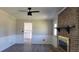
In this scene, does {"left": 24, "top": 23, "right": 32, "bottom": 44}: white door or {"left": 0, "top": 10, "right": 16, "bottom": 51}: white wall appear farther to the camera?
{"left": 24, "top": 23, "right": 32, "bottom": 44}: white door

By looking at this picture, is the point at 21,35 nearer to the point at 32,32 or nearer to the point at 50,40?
the point at 32,32

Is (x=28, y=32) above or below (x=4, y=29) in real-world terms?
below

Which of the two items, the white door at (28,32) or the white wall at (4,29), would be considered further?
the white door at (28,32)

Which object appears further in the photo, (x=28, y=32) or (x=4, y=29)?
(x=28, y=32)
